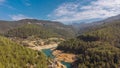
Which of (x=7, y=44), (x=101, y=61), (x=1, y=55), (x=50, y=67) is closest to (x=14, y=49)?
(x=7, y=44)

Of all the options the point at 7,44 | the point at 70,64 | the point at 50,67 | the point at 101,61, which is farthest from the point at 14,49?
the point at 101,61

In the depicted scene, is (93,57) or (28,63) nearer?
(28,63)

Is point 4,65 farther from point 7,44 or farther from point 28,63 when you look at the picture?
point 7,44

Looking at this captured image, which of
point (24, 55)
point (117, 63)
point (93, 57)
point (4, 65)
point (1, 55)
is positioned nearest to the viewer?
point (4, 65)

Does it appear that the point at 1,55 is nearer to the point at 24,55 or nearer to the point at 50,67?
the point at 24,55

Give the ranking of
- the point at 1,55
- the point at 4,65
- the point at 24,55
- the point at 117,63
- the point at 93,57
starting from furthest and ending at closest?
the point at 93,57
the point at 117,63
the point at 24,55
the point at 1,55
the point at 4,65

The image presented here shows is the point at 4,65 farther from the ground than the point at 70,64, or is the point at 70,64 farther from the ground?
the point at 4,65
